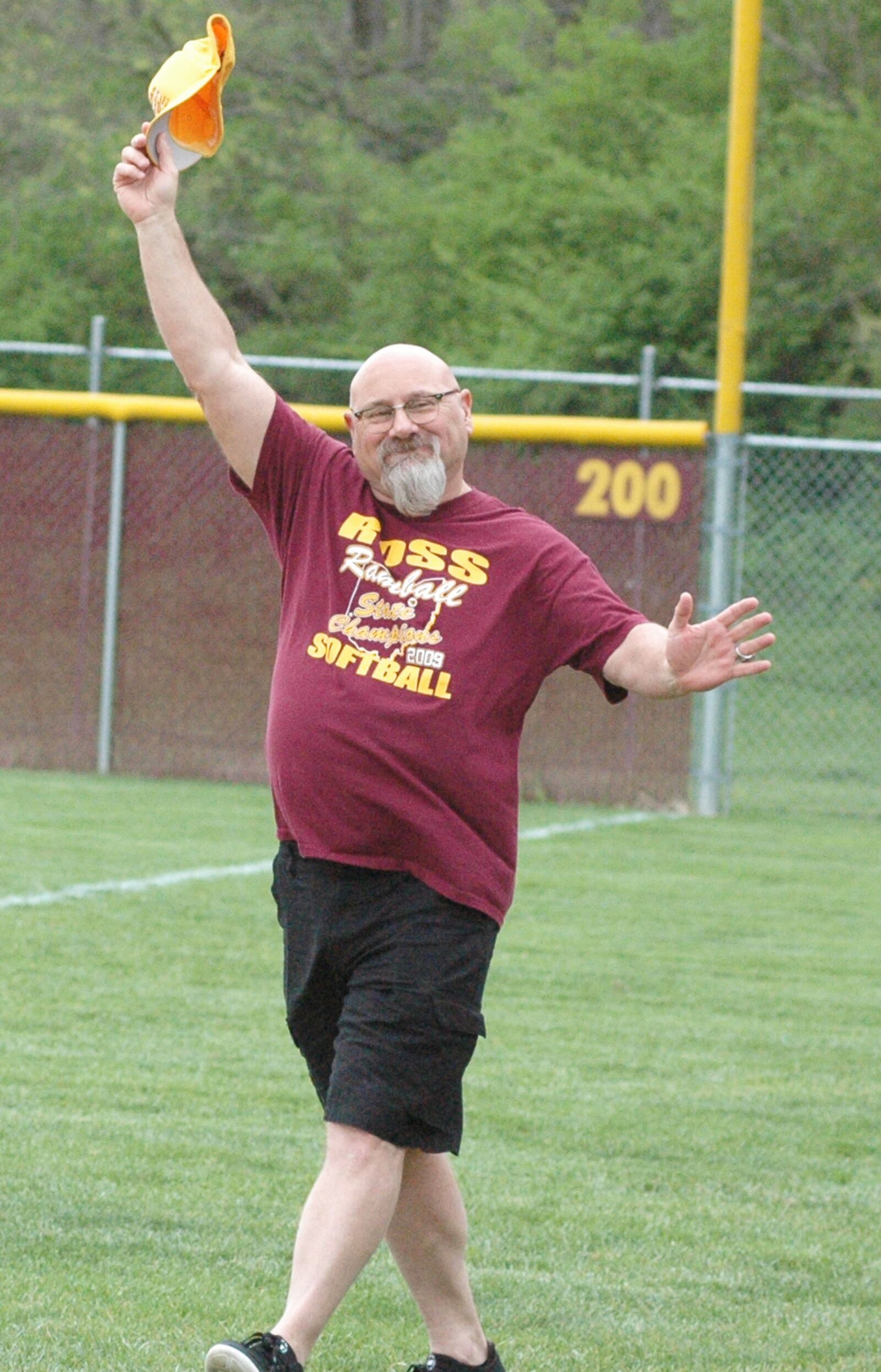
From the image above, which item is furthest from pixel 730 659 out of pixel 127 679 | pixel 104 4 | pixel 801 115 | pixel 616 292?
pixel 104 4

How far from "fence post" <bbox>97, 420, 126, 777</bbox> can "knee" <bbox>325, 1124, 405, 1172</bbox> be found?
9802 mm

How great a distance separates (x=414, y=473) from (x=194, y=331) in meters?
0.46

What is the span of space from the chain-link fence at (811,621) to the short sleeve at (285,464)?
Result: 1245 centimetres

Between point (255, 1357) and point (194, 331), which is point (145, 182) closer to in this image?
point (194, 331)

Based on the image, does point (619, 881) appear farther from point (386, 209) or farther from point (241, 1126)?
point (386, 209)

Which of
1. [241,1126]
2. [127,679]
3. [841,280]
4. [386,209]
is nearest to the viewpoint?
[241,1126]

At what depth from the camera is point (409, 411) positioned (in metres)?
3.78

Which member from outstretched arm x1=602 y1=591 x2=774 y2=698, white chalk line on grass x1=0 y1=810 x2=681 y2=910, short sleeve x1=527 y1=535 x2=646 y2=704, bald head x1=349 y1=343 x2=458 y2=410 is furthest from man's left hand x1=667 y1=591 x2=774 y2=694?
white chalk line on grass x1=0 y1=810 x2=681 y2=910

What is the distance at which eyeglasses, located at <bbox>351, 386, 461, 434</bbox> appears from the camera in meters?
3.78

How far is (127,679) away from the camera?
43.4 feet

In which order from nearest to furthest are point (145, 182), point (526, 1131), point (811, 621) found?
point (145, 182), point (526, 1131), point (811, 621)

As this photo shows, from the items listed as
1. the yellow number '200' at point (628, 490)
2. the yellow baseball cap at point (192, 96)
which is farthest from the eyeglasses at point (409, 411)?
the yellow number '200' at point (628, 490)

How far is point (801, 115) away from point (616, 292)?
337cm

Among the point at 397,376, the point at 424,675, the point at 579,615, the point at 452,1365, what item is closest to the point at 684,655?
the point at 579,615
